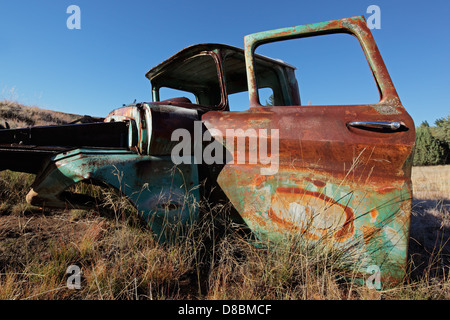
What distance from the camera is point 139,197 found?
1.58 m

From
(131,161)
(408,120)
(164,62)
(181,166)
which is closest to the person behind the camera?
(408,120)

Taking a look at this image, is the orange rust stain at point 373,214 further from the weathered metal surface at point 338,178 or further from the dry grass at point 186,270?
the dry grass at point 186,270

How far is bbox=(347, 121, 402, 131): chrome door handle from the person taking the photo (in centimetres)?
145

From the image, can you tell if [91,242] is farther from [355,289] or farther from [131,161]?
[355,289]

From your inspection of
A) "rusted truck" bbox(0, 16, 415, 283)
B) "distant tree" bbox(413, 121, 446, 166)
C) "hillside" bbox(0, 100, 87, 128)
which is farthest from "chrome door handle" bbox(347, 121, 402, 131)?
"distant tree" bbox(413, 121, 446, 166)

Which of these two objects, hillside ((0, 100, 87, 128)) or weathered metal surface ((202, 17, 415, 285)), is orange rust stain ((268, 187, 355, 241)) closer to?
weathered metal surface ((202, 17, 415, 285))

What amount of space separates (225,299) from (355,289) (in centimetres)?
78

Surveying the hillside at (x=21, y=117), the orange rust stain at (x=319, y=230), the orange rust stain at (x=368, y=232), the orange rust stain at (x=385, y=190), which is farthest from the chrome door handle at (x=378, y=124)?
the hillside at (x=21, y=117)

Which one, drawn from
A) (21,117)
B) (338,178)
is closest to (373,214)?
(338,178)

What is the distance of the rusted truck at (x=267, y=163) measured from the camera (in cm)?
146

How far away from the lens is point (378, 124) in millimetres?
1502

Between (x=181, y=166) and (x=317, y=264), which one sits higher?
(x=181, y=166)
